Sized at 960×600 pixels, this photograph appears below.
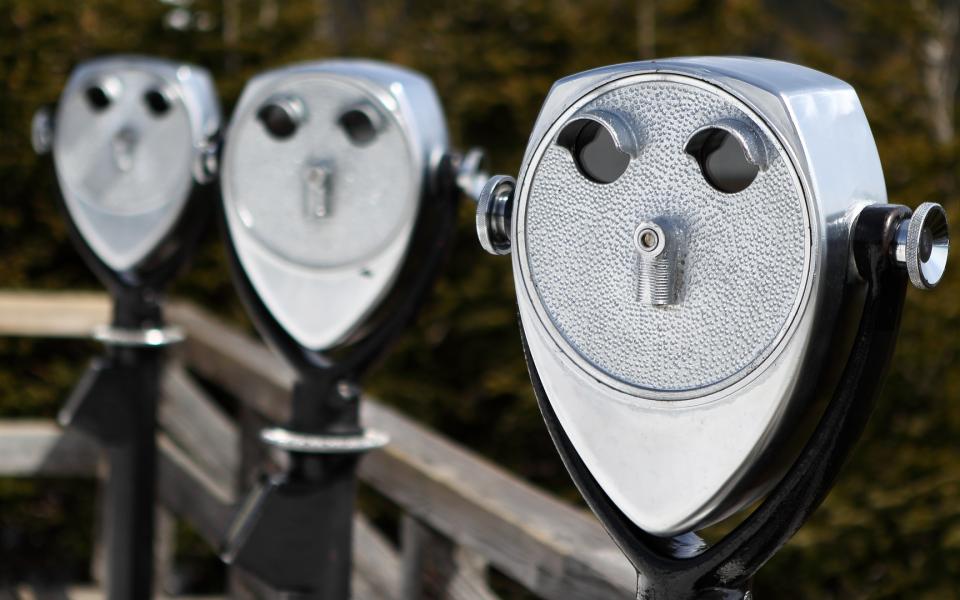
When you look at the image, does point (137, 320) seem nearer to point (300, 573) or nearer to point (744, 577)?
point (300, 573)

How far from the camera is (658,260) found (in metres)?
0.82

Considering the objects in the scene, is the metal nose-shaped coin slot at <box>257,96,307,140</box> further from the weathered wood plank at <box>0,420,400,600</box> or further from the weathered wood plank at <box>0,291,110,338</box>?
the weathered wood plank at <box>0,291,110,338</box>

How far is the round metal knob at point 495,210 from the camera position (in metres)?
0.94

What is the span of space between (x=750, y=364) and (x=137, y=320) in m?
1.25

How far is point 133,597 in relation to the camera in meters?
1.91

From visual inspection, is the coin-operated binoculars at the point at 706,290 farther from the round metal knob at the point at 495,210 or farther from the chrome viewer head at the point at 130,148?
the chrome viewer head at the point at 130,148

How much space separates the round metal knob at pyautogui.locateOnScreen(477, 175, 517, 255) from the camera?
37.1 inches

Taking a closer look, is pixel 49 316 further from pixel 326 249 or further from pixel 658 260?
pixel 658 260

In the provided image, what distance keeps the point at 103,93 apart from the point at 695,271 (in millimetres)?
1153

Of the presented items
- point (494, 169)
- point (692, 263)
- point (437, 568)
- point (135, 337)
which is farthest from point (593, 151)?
point (494, 169)

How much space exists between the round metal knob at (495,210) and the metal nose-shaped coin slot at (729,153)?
0.56ft

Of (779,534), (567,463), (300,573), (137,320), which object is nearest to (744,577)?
(779,534)

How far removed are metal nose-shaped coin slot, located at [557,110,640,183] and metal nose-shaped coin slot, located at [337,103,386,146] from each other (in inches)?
17.8

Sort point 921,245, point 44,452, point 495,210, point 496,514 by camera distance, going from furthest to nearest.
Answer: point 44,452 < point 496,514 < point 495,210 < point 921,245
